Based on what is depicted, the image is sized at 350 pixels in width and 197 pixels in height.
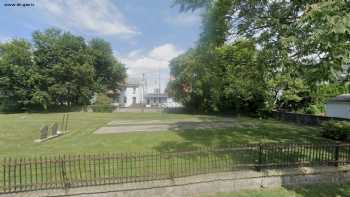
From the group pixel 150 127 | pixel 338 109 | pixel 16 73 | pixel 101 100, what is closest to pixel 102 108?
pixel 101 100

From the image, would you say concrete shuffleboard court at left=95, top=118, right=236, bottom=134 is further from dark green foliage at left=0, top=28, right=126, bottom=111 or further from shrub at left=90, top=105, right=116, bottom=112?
dark green foliage at left=0, top=28, right=126, bottom=111

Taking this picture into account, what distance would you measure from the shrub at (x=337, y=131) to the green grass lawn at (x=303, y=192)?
6.61 m

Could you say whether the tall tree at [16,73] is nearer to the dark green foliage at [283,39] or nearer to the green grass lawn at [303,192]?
the dark green foliage at [283,39]

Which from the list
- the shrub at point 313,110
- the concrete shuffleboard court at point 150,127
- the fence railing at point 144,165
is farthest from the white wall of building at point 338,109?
the fence railing at point 144,165

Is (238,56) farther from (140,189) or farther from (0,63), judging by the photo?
(0,63)

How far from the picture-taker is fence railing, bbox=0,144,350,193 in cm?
457

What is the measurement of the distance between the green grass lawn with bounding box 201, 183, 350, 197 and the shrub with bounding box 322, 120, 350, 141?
6608 millimetres

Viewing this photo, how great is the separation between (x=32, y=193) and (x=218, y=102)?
23.0 metres

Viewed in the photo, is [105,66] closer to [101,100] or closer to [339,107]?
[101,100]

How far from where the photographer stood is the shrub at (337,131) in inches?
424

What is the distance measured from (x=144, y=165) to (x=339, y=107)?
18.4 m

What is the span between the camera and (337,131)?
11.0 metres

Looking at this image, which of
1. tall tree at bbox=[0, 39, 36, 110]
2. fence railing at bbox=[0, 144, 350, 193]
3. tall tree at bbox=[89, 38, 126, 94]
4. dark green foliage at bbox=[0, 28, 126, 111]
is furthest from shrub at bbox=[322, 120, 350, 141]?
tall tree at bbox=[0, 39, 36, 110]

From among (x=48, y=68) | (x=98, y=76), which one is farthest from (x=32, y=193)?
(x=98, y=76)
